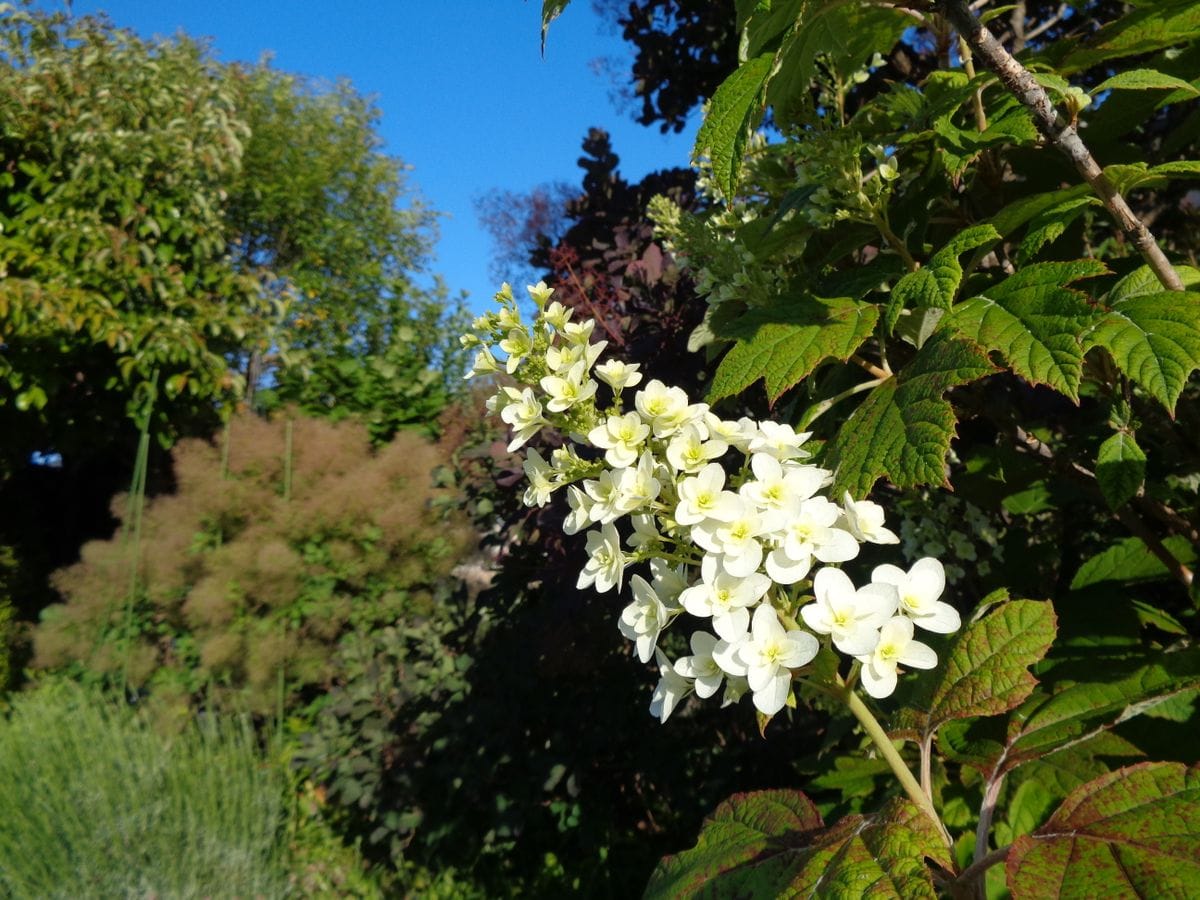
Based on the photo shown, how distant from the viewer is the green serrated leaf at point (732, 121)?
81 centimetres

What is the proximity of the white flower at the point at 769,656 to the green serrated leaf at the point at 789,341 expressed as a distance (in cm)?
27

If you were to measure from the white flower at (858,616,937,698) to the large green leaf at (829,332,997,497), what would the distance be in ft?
0.46

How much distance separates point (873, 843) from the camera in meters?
0.67

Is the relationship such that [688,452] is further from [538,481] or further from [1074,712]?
[1074,712]

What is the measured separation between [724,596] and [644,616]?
103 millimetres

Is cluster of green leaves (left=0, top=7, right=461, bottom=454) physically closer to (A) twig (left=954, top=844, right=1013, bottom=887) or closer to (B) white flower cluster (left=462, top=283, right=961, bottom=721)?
(B) white flower cluster (left=462, top=283, right=961, bottom=721)

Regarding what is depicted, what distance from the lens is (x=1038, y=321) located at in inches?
32.4

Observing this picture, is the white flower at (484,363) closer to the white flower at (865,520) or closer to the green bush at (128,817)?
the white flower at (865,520)

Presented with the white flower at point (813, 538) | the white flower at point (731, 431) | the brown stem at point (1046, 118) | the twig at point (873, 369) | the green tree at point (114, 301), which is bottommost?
the white flower at point (813, 538)

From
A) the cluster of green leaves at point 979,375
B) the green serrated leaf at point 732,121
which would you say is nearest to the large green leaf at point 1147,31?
the cluster of green leaves at point 979,375

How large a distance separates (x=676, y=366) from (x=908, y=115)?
2.57ft

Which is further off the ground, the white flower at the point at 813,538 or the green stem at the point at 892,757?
the white flower at the point at 813,538

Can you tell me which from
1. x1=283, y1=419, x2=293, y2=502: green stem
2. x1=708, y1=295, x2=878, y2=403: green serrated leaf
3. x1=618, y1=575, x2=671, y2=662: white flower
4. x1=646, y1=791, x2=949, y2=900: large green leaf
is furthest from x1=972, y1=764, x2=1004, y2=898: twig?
x1=283, y1=419, x2=293, y2=502: green stem

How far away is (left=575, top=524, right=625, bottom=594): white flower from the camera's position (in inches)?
33.3
